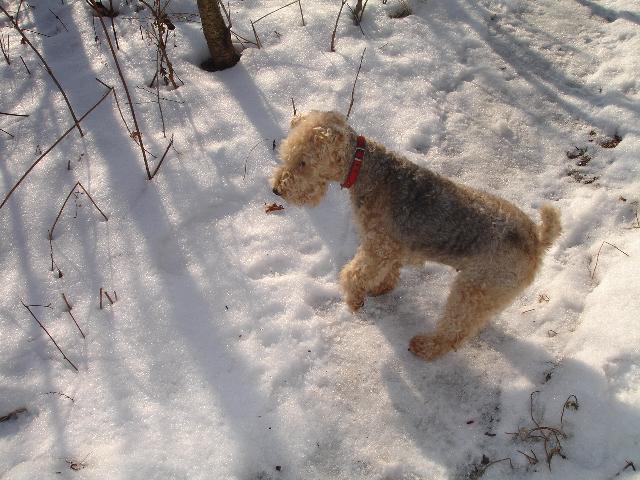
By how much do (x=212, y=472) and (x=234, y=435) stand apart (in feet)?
0.76

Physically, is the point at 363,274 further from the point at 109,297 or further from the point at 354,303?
the point at 109,297

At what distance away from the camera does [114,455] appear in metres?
2.59

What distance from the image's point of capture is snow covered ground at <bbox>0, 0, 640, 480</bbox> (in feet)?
8.89

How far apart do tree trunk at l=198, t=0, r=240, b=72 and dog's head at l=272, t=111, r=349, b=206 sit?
217 cm

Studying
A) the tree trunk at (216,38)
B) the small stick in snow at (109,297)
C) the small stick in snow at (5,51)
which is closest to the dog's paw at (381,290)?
the small stick in snow at (109,297)

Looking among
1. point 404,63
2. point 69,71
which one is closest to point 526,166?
point 404,63

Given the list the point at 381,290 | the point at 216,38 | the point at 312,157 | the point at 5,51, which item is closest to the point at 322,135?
the point at 312,157

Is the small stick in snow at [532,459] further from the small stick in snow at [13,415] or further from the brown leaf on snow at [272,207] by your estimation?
the small stick in snow at [13,415]

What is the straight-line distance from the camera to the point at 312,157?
2768 mm

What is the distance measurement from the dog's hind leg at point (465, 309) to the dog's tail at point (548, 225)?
0.30m

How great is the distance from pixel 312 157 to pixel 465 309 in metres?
1.41

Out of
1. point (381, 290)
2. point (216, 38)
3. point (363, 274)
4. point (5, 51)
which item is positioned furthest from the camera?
point (5, 51)

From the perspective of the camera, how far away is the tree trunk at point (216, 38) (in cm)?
430

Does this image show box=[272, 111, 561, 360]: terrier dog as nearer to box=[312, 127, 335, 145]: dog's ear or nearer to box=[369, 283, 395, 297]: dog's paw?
box=[312, 127, 335, 145]: dog's ear
